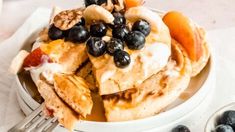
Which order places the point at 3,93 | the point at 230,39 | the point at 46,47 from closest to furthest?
the point at 46,47, the point at 3,93, the point at 230,39

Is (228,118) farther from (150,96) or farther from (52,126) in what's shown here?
(52,126)

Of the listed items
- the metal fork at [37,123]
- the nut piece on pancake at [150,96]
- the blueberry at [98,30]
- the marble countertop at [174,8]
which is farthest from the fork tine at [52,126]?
the marble countertop at [174,8]

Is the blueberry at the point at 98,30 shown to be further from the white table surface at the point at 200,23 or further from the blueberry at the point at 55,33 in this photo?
the white table surface at the point at 200,23

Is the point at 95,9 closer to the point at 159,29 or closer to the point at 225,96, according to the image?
the point at 159,29

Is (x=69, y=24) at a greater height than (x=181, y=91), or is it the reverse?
(x=69, y=24)

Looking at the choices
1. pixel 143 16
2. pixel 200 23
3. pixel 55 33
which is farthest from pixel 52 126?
pixel 200 23

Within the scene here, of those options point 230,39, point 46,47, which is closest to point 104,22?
point 46,47

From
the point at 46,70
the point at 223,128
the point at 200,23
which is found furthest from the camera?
the point at 200,23

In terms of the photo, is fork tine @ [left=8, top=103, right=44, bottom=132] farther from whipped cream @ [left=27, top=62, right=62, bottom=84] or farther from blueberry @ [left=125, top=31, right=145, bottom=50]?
blueberry @ [left=125, top=31, right=145, bottom=50]
